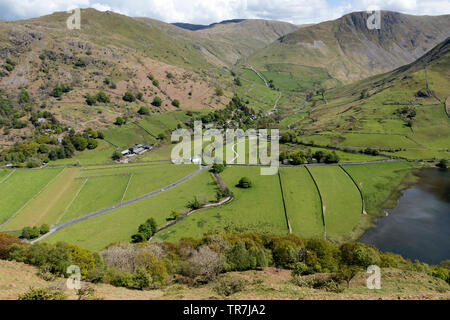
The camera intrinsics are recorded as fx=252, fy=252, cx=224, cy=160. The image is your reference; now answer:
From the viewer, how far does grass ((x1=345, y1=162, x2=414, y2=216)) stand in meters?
80.0

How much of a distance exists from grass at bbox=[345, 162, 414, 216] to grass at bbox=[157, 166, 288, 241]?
2880 cm

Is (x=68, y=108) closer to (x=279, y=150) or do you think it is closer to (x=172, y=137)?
(x=172, y=137)

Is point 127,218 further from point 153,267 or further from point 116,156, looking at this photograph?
point 116,156

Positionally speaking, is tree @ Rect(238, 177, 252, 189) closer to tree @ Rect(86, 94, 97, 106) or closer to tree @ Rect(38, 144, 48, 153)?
tree @ Rect(38, 144, 48, 153)

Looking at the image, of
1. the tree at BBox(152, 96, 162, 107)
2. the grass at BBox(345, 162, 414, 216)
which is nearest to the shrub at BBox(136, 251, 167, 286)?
the grass at BBox(345, 162, 414, 216)

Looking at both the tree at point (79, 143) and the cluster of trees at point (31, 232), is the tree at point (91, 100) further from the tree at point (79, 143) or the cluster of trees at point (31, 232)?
the cluster of trees at point (31, 232)

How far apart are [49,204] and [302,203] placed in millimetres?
77737

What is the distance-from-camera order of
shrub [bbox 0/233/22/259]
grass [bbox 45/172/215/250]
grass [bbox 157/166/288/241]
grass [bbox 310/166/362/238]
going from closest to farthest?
shrub [bbox 0/233/22/259] → grass [bbox 45/172/215/250] → grass [bbox 157/166/288/241] → grass [bbox 310/166/362/238]

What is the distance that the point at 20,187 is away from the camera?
287 ft

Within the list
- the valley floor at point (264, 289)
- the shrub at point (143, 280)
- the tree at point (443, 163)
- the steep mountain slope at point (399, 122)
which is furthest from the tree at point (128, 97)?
the tree at point (443, 163)

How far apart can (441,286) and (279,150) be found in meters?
90.1

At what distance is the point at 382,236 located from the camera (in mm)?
65438

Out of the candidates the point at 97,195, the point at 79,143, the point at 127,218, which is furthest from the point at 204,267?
the point at 79,143
